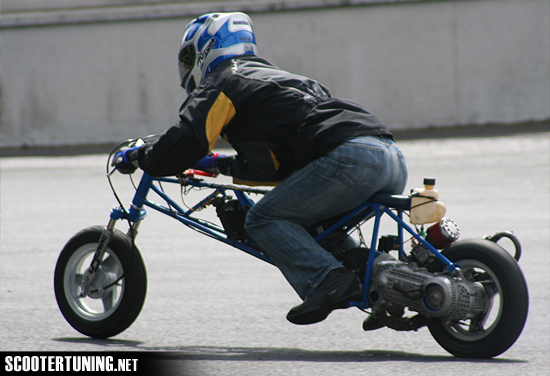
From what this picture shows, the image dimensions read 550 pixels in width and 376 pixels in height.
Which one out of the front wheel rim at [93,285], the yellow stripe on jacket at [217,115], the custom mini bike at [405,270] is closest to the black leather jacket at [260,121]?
the yellow stripe on jacket at [217,115]

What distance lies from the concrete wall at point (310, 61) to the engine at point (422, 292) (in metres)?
16.5

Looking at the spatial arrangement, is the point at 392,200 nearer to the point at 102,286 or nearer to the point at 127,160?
the point at 127,160

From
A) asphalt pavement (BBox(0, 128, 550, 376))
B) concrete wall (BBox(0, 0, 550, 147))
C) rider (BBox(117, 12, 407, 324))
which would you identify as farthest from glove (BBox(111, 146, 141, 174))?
concrete wall (BBox(0, 0, 550, 147))

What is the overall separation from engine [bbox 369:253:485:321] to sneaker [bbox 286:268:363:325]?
0.38 ft

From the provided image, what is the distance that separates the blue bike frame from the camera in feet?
13.5

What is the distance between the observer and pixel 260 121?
411cm

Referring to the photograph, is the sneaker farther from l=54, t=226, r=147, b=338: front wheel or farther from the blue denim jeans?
l=54, t=226, r=147, b=338: front wheel

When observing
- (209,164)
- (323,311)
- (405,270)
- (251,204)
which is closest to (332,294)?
(323,311)

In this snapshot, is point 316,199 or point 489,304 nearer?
point 489,304

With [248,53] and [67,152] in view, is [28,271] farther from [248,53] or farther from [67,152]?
[67,152]

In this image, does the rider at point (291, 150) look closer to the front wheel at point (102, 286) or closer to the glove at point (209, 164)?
the glove at point (209, 164)

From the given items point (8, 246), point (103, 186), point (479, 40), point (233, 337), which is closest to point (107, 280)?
point (233, 337)

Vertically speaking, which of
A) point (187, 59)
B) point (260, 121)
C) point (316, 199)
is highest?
point (187, 59)

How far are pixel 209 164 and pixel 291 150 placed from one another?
0.59 metres
